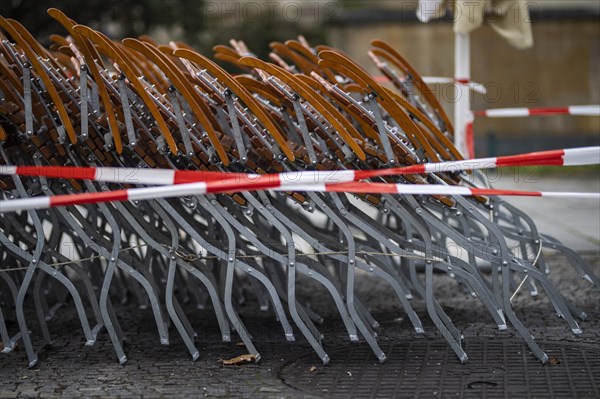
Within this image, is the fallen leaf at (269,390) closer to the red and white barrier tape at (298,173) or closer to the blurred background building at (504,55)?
the red and white barrier tape at (298,173)

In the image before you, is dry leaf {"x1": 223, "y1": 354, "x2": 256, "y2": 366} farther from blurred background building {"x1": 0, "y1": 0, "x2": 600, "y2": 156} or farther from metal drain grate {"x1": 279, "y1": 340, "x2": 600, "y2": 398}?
blurred background building {"x1": 0, "y1": 0, "x2": 600, "y2": 156}

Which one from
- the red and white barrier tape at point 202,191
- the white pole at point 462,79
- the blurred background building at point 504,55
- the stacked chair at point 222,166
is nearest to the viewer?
the red and white barrier tape at point 202,191

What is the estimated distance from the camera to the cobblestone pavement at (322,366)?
17.1 feet

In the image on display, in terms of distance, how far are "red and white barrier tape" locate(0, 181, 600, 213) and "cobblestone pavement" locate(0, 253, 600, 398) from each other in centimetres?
90

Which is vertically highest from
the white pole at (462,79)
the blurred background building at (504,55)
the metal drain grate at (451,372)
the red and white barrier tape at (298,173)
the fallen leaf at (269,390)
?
the red and white barrier tape at (298,173)

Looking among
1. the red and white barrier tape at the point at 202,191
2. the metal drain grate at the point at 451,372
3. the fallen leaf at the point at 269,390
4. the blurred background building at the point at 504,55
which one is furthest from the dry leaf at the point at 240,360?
the blurred background building at the point at 504,55

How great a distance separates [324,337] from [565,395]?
5.43 ft

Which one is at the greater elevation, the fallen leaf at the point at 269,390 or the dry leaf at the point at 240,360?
the fallen leaf at the point at 269,390

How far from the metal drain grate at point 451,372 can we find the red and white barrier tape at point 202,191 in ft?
2.88

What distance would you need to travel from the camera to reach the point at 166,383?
5336mm

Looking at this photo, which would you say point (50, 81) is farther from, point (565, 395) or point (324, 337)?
point (565, 395)

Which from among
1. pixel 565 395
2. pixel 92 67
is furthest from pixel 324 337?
pixel 92 67

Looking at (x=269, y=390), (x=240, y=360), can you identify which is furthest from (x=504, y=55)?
(x=269, y=390)

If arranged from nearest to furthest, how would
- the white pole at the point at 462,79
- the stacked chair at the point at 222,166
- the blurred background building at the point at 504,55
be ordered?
the stacked chair at the point at 222,166, the white pole at the point at 462,79, the blurred background building at the point at 504,55
